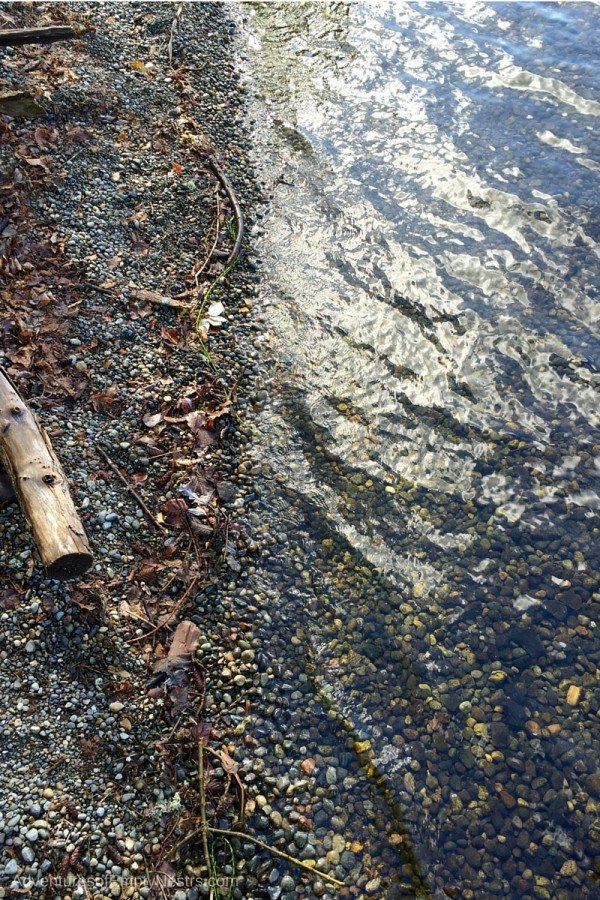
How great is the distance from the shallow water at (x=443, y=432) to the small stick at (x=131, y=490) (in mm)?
973

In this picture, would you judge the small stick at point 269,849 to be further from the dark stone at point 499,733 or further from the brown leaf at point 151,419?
the brown leaf at point 151,419

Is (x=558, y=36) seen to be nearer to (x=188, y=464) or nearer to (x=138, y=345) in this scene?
(x=138, y=345)

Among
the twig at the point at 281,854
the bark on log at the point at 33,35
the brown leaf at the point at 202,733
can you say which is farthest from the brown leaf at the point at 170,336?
the twig at the point at 281,854

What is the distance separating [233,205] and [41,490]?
16.9 feet

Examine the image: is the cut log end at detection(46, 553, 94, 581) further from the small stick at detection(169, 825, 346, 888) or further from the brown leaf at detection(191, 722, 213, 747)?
the small stick at detection(169, 825, 346, 888)

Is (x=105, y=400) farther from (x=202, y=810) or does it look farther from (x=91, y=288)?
(x=202, y=810)

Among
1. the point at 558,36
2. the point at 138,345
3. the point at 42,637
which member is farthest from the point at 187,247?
the point at 558,36

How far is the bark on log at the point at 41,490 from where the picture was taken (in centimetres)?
436

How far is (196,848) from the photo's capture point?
13.4 feet

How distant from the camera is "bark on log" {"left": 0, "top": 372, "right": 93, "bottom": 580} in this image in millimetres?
4363

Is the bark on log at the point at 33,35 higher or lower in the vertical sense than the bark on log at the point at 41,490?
higher

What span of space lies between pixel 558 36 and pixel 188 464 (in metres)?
9.34

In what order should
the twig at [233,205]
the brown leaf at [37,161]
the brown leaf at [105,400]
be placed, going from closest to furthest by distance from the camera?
the brown leaf at [105,400], the brown leaf at [37,161], the twig at [233,205]

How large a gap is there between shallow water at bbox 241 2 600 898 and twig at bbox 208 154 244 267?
30 cm
